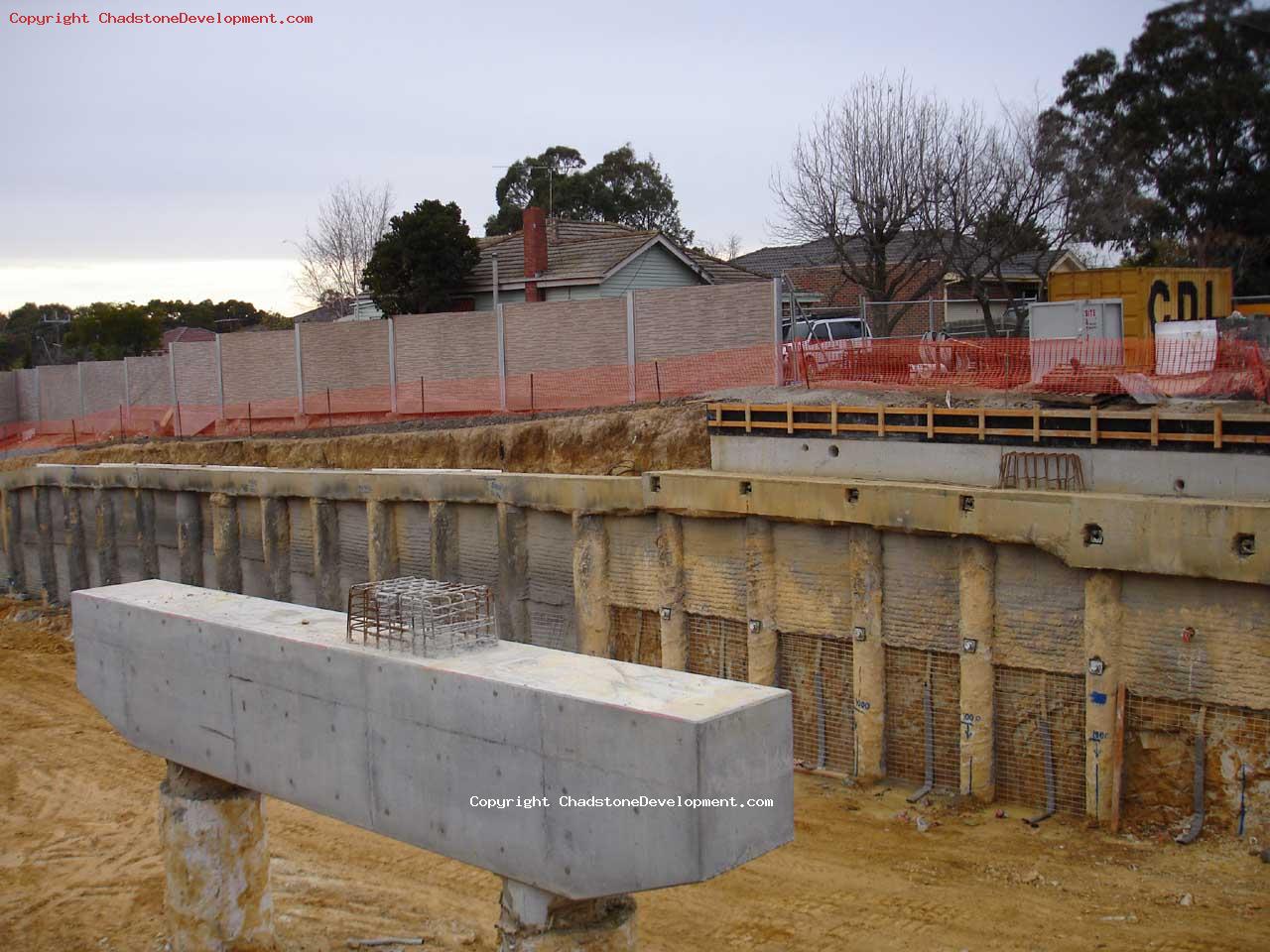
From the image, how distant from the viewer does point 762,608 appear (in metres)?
16.6

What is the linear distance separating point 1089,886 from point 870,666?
12.5 feet

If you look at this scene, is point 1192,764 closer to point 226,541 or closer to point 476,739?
point 476,739

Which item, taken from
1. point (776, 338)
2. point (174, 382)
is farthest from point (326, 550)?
point (174, 382)

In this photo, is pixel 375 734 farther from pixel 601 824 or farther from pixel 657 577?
pixel 657 577

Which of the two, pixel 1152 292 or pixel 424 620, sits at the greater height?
pixel 1152 292

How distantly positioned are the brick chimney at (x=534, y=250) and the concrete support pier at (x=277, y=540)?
40.3 feet

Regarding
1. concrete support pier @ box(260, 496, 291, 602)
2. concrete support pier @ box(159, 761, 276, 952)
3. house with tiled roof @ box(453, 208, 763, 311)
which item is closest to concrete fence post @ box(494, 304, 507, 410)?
concrete support pier @ box(260, 496, 291, 602)

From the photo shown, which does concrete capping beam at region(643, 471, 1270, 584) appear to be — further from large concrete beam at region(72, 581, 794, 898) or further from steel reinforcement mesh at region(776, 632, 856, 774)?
large concrete beam at region(72, 581, 794, 898)

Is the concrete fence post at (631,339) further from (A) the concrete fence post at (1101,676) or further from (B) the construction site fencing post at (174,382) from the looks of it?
→ (B) the construction site fencing post at (174,382)

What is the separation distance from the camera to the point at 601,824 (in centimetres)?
820

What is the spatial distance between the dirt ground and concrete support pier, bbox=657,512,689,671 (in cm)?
266

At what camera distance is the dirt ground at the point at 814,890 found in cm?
1218

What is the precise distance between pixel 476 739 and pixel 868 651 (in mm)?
7847

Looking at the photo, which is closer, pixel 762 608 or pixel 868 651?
pixel 868 651
